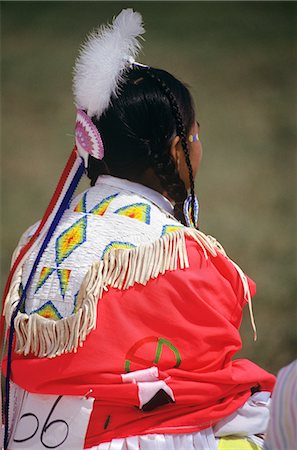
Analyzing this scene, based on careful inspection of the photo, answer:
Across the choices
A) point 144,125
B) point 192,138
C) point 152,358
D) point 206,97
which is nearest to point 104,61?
point 144,125

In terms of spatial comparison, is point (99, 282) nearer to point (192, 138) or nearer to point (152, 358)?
point (152, 358)

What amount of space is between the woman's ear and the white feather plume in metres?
0.20

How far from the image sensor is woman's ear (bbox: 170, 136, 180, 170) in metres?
2.32

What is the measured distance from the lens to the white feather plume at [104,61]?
2289 mm

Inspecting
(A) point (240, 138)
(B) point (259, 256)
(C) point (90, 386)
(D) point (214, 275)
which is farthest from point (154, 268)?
(A) point (240, 138)

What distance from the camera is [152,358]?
6.95ft

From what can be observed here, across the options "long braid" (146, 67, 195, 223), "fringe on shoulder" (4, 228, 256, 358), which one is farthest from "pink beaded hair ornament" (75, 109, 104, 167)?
"fringe on shoulder" (4, 228, 256, 358)

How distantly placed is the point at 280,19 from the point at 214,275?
314 centimetres

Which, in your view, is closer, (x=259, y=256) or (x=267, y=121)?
(x=259, y=256)

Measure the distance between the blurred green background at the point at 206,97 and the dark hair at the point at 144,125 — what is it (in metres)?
2.59

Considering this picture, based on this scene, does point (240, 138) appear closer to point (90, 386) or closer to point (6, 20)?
point (6, 20)

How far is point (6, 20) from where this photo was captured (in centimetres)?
503

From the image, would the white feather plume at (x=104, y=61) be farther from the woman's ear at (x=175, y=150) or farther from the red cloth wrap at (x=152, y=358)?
the red cloth wrap at (x=152, y=358)

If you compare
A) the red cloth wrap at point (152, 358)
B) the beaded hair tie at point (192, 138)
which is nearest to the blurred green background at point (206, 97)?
the beaded hair tie at point (192, 138)
